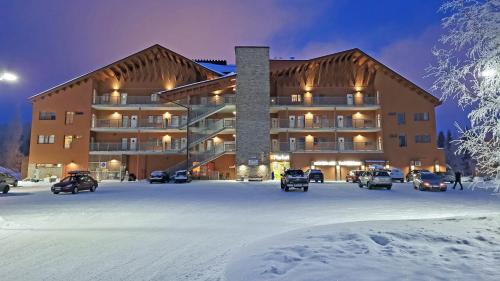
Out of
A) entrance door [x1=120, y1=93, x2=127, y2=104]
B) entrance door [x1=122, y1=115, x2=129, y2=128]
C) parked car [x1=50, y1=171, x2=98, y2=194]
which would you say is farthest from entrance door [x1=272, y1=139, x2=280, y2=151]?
parked car [x1=50, y1=171, x2=98, y2=194]

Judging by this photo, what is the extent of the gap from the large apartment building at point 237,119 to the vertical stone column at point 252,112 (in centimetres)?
12

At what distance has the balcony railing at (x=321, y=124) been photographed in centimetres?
4138

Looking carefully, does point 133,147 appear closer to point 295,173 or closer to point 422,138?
point 295,173

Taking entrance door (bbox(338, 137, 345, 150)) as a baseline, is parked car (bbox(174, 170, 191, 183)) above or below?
below

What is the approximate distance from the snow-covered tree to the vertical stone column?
2866 centimetres

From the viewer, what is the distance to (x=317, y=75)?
44.1 meters

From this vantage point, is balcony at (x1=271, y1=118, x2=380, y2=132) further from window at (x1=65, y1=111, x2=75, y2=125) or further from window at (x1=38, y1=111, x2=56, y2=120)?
window at (x1=38, y1=111, x2=56, y2=120)

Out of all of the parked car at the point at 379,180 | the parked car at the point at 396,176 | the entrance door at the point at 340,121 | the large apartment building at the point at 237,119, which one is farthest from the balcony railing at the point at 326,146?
the parked car at the point at 379,180

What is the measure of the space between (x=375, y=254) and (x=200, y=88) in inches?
1460

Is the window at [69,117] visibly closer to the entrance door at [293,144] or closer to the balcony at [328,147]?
the balcony at [328,147]

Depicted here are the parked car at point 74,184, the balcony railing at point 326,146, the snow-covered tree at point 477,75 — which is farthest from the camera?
the balcony railing at point 326,146

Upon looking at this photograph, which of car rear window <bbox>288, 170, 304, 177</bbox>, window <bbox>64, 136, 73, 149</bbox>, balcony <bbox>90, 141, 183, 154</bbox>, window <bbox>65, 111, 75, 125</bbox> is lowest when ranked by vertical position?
car rear window <bbox>288, 170, 304, 177</bbox>

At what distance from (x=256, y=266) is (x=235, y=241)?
235cm

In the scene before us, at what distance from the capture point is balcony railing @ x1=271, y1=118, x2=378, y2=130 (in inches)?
1629
